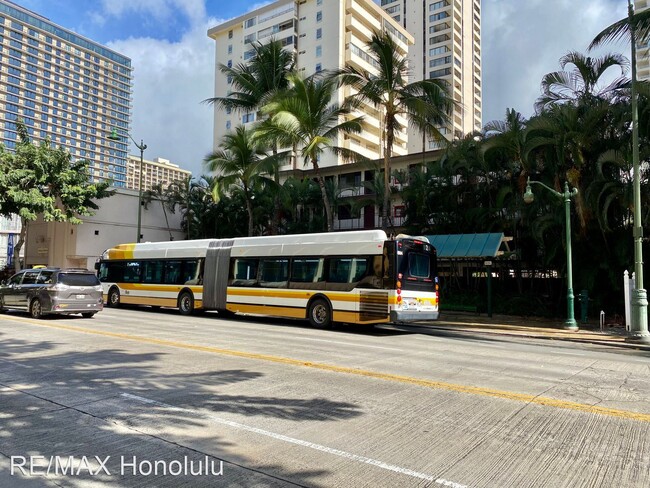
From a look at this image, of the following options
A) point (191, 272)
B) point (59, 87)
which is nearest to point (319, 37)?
point (191, 272)

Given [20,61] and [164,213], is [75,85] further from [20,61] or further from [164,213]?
[164,213]

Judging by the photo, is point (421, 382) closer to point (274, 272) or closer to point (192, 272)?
point (274, 272)

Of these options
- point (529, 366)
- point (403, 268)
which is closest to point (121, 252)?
point (403, 268)

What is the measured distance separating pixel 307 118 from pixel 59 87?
18282 centimetres

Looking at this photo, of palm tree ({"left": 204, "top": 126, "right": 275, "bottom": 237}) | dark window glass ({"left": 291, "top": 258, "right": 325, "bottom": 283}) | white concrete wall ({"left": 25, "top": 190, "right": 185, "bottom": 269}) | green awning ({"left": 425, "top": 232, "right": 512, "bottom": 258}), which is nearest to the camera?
dark window glass ({"left": 291, "top": 258, "right": 325, "bottom": 283})

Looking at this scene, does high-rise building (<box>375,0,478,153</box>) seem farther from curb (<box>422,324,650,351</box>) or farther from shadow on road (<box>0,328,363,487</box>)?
shadow on road (<box>0,328,363,487</box>)

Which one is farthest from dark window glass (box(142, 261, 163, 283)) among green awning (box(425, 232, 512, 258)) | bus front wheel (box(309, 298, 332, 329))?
green awning (box(425, 232, 512, 258))

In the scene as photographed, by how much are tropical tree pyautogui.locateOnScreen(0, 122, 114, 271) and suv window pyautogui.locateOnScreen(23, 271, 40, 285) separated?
13061 mm

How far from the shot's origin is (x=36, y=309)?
1700 centimetres

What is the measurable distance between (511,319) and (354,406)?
16809mm

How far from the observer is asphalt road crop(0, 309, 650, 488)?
418 cm

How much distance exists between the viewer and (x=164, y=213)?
41188 millimetres

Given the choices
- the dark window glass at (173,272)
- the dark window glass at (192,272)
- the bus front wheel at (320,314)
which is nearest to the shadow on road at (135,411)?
the bus front wheel at (320,314)

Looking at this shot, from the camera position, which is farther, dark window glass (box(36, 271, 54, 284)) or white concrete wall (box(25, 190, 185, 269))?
white concrete wall (box(25, 190, 185, 269))
